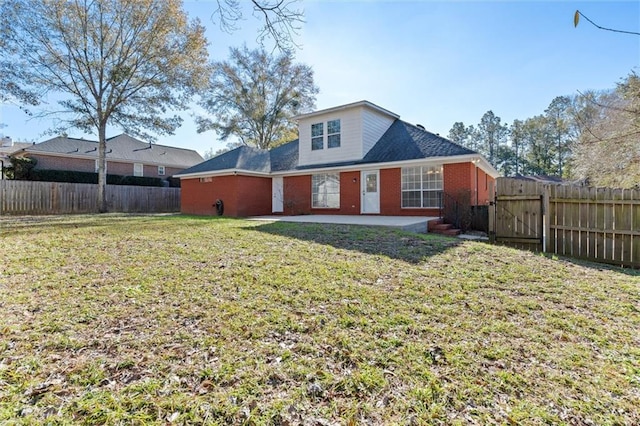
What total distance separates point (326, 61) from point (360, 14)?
1.19 m

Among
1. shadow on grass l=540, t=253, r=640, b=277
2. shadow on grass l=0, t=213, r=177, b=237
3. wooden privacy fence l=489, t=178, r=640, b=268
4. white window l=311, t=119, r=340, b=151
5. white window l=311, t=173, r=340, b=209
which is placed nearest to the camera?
shadow on grass l=540, t=253, r=640, b=277

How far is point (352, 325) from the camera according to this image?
3.20m

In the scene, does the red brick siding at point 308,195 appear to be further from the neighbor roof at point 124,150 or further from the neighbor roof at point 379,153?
the neighbor roof at point 124,150

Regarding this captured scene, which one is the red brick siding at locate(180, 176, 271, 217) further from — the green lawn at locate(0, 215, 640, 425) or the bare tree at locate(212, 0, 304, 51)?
the bare tree at locate(212, 0, 304, 51)

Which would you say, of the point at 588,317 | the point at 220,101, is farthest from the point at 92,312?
the point at 220,101

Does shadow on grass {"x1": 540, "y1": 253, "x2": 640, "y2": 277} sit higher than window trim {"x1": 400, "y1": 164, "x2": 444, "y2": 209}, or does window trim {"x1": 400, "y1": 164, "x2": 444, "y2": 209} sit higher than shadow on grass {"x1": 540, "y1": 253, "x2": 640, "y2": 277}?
window trim {"x1": 400, "y1": 164, "x2": 444, "y2": 209}

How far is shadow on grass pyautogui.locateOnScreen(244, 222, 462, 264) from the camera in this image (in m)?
6.15

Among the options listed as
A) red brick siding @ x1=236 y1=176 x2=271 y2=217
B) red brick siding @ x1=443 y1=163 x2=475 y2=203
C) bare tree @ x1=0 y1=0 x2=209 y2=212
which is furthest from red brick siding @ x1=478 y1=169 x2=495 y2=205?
bare tree @ x1=0 y1=0 x2=209 y2=212

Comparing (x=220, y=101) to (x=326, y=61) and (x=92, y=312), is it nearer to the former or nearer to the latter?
(x=326, y=61)

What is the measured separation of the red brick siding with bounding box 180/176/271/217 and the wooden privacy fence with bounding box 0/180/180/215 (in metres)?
3.44

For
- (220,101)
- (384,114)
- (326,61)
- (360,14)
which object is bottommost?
(326,61)

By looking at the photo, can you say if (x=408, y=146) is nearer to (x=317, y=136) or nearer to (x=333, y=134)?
(x=333, y=134)

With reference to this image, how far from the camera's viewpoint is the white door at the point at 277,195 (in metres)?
17.4

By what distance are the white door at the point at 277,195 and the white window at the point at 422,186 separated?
683cm
